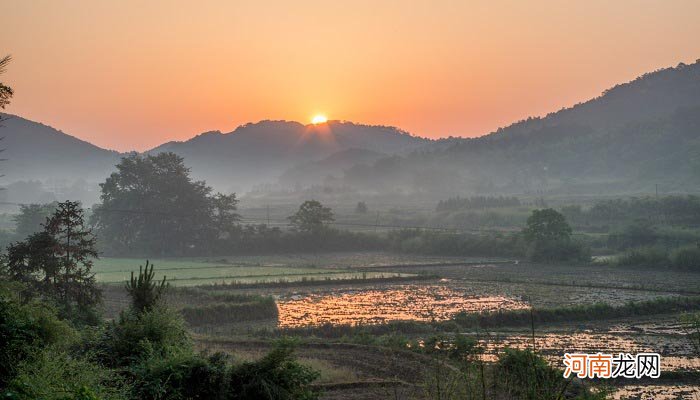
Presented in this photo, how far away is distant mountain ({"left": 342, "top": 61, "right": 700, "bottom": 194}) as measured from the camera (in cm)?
12394

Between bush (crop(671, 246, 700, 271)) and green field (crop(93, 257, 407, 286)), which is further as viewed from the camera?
bush (crop(671, 246, 700, 271))

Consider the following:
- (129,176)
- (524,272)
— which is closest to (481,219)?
(524,272)

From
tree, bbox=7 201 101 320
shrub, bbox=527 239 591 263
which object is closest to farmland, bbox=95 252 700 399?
shrub, bbox=527 239 591 263

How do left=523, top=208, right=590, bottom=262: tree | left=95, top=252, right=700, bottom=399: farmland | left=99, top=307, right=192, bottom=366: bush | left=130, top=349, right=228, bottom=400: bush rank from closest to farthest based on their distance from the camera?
left=130, top=349, right=228, bottom=400: bush < left=99, top=307, right=192, bottom=366: bush < left=95, top=252, right=700, bottom=399: farmland < left=523, top=208, right=590, bottom=262: tree

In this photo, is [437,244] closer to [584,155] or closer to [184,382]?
[184,382]

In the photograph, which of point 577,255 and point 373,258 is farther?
point 373,258

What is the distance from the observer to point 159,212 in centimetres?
6316

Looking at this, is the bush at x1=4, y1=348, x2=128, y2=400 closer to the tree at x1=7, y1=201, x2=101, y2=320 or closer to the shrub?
the tree at x1=7, y1=201, x2=101, y2=320

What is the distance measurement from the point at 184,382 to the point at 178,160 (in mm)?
59770

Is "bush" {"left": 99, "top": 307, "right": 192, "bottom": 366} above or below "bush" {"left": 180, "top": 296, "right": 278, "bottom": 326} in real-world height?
above

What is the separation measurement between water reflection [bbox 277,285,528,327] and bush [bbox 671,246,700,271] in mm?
16654

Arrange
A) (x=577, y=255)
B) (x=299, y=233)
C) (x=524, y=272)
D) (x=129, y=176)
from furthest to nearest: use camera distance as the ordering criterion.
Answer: (x=129, y=176) → (x=299, y=233) → (x=577, y=255) → (x=524, y=272)

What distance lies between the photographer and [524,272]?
139ft

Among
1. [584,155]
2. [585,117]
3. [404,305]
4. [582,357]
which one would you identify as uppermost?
[585,117]
